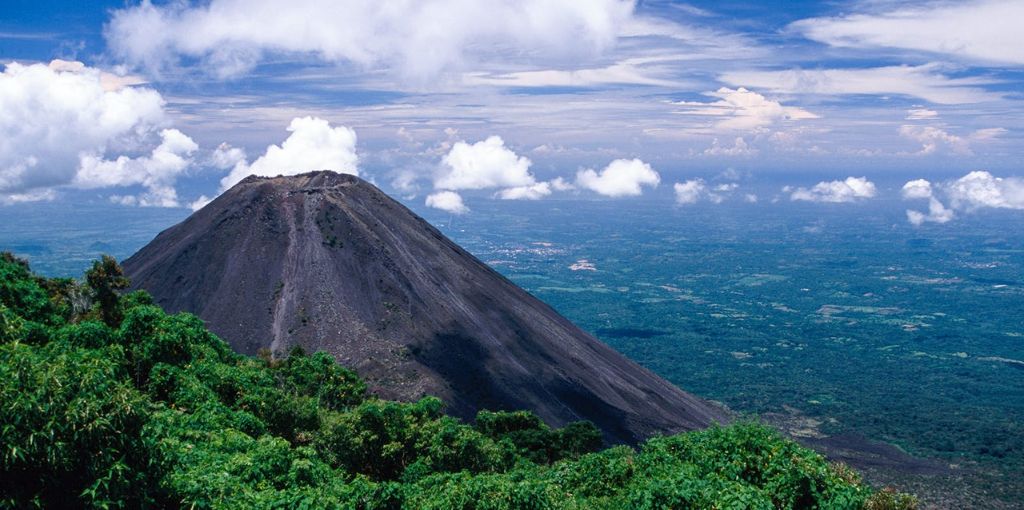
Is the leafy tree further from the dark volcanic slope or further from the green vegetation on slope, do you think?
→ the dark volcanic slope

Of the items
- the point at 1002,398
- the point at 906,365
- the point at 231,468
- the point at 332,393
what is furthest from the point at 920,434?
the point at 231,468

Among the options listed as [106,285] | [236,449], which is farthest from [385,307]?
[236,449]

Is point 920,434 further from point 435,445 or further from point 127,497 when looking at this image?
point 127,497

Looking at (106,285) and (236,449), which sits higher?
(106,285)

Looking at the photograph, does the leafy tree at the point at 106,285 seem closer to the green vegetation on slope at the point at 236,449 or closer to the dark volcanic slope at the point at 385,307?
the green vegetation on slope at the point at 236,449

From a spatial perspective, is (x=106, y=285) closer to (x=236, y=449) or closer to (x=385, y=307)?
(x=236, y=449)

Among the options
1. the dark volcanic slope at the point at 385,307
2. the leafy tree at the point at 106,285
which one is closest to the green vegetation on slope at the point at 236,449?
the leafy tree at the point at 106,285

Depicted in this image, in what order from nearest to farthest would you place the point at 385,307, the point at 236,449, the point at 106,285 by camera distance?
the point at 236,449 < the point at 106,285 < the point at 385,307
